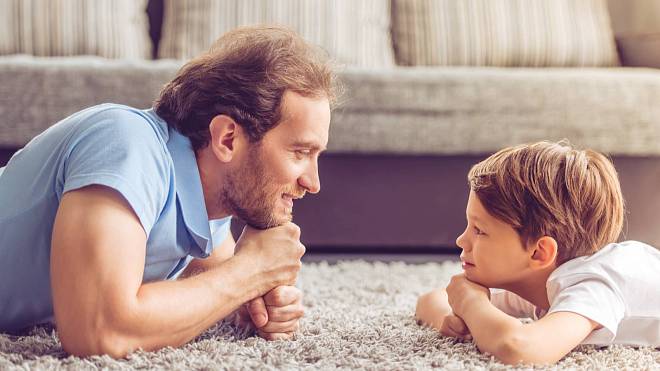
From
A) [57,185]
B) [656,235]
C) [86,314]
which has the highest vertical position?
[57,185]

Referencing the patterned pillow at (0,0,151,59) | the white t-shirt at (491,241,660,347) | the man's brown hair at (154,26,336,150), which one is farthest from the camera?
the patterned pillow at (0,0,151,59)

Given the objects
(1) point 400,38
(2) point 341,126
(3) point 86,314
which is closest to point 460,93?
(2) point 341,126

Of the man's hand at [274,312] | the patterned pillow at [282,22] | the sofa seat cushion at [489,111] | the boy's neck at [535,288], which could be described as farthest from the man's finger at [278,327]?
the patterned pillow at [282,22]

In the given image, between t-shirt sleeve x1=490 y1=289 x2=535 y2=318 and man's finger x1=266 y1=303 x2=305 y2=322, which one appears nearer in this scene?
man's finger x1=266 y1=303 x2=305 y2=322

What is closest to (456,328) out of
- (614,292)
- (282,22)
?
(614,292)

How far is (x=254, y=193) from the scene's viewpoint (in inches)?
47.4

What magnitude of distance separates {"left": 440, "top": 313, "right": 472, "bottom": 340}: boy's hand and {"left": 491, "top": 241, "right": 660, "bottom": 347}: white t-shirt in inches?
5.3

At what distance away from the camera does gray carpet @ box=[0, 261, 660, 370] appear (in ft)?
3.36

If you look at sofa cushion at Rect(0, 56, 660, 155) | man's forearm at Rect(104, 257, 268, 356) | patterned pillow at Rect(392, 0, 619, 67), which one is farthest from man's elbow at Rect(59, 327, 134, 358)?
patterned pillow at Rect(392, 0, 619, 67)

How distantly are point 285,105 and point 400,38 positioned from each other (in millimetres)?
1385

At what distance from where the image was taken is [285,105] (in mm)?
1196

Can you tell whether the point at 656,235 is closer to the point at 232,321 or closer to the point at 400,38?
the point at 400,38

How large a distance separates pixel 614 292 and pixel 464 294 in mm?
213

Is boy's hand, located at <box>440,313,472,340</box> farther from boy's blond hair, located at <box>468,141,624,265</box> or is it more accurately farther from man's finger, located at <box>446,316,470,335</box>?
boy's blond hair, located at <box>468,141,624,265</box>
